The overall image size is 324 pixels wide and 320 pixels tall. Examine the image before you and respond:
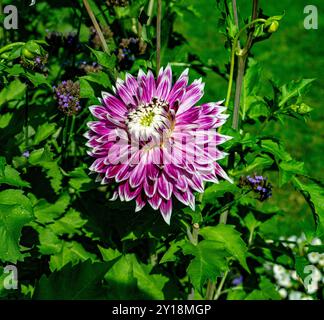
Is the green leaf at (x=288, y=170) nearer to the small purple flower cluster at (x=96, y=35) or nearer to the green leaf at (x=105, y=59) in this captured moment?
the green leaf at (x=105, y=59)

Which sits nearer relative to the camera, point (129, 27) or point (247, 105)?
point (247, 105)

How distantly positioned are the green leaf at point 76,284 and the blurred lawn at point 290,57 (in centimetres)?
310

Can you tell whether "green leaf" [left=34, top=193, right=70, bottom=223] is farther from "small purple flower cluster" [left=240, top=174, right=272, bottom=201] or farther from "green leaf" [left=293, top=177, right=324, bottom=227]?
"green leaf" [left=293, top=177, right=324, bottom=227]

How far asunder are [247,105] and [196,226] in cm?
60

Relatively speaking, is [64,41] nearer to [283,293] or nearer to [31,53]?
[31,53]

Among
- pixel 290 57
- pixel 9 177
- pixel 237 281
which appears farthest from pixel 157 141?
pixel 290 57

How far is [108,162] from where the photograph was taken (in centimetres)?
174

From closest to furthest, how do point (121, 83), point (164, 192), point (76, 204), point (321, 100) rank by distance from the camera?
point (164, 192)
point (121, 83)
point (76, 204)
point (321, 100)

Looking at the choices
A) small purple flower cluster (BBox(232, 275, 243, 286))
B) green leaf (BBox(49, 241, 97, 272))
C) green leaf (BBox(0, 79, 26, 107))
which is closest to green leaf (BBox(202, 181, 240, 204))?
green leaf (BBox(49, 241, 97, 272))

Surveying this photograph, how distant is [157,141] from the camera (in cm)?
176

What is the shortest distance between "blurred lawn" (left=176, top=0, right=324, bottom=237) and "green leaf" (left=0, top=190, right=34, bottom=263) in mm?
2500

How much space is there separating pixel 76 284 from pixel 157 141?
0.53 m

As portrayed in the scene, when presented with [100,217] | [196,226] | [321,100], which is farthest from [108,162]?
[321,100]
